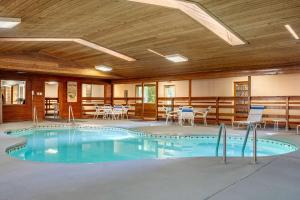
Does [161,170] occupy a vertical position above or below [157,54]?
below

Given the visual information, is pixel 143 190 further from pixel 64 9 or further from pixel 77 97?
pixel 77 97

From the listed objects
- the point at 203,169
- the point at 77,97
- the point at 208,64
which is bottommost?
the point at 203,169

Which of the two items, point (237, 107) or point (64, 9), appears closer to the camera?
point (64, 9)

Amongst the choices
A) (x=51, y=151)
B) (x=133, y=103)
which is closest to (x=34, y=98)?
(x=133, y=103)

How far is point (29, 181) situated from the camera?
122 inches

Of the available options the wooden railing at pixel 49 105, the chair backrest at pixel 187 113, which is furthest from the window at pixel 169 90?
the wooden railing at pixel 49 105

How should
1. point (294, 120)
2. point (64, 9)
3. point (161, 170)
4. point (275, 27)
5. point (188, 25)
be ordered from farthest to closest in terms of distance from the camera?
point (294, 120)
point (188, 25)
point (275, 27)
point (64, 9)
point (161, 170)

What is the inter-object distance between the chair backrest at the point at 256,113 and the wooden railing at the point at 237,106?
731 mm

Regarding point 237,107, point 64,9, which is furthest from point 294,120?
point 64,9

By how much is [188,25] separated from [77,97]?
30.6 feet

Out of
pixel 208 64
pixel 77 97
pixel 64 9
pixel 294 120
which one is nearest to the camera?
pixel 64 9

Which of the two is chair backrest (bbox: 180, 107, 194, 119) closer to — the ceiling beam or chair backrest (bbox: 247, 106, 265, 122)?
chair backrest (bbox: 247, 106, 265, 122)

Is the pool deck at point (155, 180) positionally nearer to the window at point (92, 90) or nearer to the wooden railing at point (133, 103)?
the wooden railing at point (133, 103)

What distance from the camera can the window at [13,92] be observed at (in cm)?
1189
